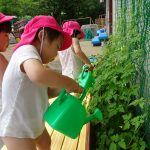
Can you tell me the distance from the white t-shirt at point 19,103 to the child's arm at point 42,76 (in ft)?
0.45

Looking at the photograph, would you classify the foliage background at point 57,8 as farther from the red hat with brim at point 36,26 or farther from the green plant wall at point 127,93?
the red hat with brim at point 36,26

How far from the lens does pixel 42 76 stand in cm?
202

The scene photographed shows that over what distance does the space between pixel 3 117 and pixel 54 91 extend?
48 centimetres

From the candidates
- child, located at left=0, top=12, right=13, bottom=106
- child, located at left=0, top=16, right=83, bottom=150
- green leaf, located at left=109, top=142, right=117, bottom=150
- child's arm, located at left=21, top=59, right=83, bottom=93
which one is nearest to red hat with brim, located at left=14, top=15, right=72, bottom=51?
child, located at left=0, top=16, right=83, bottom=150

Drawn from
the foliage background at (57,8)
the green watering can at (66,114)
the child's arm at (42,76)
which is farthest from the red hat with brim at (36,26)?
the foliage background at (57,8)

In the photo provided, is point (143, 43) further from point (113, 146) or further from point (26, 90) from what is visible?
point (26, 90)

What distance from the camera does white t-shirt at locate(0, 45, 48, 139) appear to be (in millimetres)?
2252

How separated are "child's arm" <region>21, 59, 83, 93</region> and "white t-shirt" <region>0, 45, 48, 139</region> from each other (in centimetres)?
14

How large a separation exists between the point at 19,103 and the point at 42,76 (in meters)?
0.36

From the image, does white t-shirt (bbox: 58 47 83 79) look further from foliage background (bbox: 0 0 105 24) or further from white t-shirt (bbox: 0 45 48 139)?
foliage background (bbox: 0 0 105 24)

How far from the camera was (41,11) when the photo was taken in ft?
137

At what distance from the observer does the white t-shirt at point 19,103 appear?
225 cm

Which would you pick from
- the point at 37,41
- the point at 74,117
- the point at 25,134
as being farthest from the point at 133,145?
the point at 37,41

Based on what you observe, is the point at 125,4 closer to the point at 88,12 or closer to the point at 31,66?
the point at 31,66
